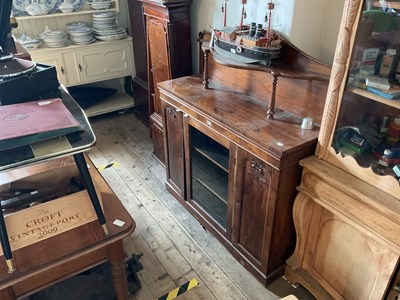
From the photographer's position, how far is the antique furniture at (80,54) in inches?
121

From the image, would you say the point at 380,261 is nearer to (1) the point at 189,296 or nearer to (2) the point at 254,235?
(2) the point at 254,235

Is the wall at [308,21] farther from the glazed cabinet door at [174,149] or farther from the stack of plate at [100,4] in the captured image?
the stack of plate at [100,4]

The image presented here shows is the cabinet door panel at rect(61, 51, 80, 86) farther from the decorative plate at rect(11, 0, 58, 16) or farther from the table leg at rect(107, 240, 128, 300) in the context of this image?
the table leg at rect(107, 240, 128, 300)

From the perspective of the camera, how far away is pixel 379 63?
1.27 m

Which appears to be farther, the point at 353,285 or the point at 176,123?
the point at 176,123

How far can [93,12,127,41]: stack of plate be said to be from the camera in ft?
10.4

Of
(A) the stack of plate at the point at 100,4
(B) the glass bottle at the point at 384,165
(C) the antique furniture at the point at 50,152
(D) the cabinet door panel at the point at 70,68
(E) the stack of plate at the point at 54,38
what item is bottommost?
(D) the cabinet door panel at the point at 70,68

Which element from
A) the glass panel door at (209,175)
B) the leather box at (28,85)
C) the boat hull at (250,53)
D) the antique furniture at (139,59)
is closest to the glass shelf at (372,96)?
the boat hull at (250,53)

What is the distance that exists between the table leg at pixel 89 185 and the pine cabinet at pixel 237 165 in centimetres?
70

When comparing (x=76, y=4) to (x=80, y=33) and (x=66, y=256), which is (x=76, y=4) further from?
(x=66, y=256)

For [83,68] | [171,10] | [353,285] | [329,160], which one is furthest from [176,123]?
[83,68]

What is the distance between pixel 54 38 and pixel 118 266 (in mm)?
→ 2382

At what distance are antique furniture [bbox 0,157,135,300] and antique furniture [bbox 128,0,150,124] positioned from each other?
1909 mm

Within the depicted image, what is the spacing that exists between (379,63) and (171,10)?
1.42 metres
